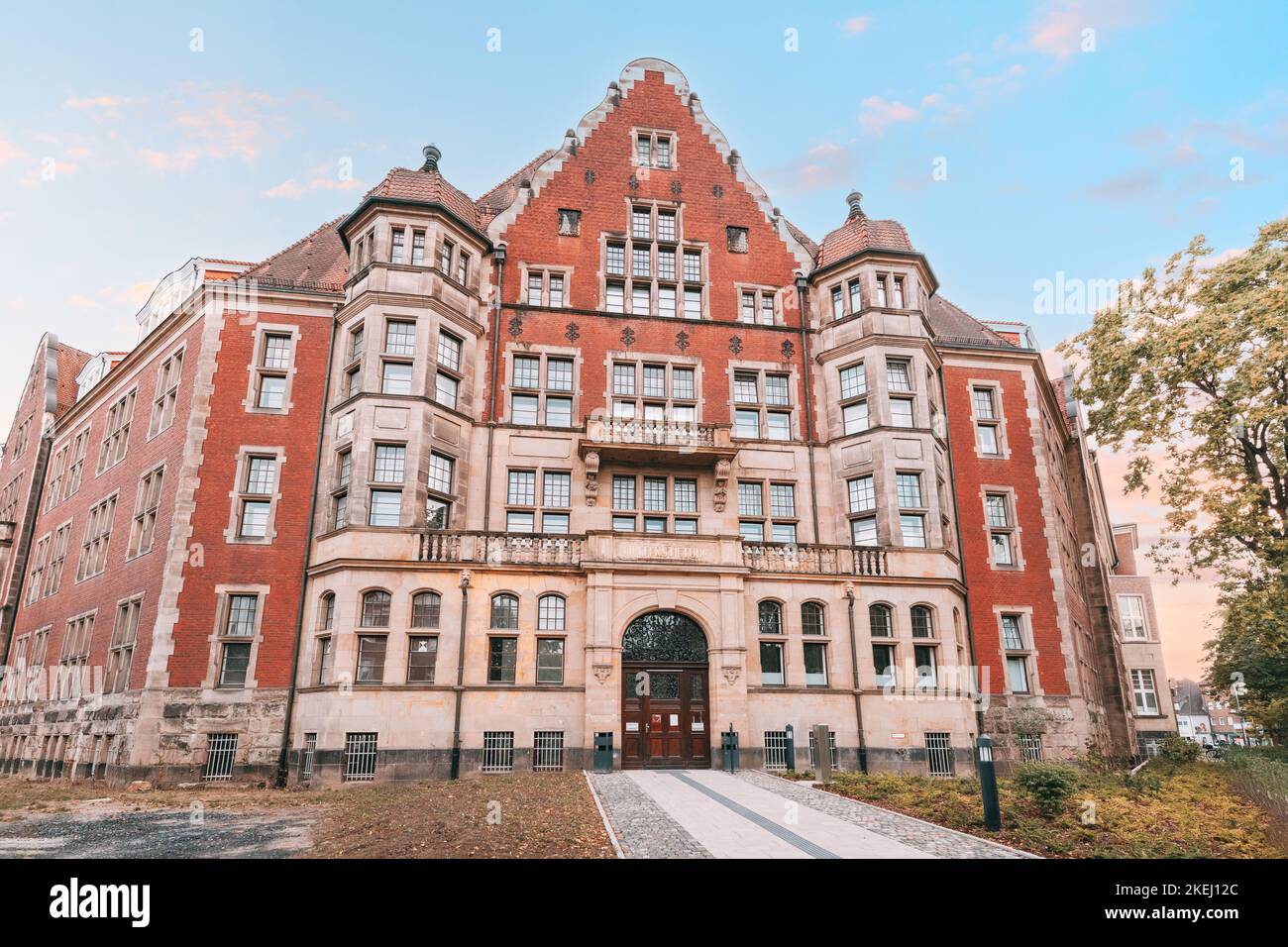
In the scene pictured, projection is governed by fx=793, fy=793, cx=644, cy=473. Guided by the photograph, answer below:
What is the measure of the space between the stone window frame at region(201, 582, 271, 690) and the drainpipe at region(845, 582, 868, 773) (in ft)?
62.2

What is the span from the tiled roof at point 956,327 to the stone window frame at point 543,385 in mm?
15090

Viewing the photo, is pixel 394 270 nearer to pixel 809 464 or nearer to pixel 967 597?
pixel 809 464

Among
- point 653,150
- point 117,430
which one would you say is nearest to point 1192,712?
point 653,150

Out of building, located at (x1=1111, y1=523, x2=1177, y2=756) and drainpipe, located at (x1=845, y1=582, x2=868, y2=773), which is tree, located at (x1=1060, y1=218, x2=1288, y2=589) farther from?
building, located at (x1=1111, y1=523, x2=1177, y2=756)

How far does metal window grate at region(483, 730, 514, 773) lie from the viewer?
2353 centimetres

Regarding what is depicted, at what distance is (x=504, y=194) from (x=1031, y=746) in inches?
1159

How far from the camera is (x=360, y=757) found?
22984 mm

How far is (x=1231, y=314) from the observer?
90.2ft

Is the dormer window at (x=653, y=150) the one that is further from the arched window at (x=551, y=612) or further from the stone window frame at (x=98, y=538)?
the stone window frame at (x=98, y=538)

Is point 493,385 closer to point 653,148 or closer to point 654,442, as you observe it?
point 654,442

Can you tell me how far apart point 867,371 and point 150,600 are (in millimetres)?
26197

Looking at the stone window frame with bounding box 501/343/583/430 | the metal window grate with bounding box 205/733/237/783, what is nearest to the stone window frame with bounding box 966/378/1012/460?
the stone window frame with bounding box 501/343/583/430

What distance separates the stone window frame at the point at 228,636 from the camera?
80.9ft

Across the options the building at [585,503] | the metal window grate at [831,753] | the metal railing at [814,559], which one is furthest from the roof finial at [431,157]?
the metal window grate at [831,753]
